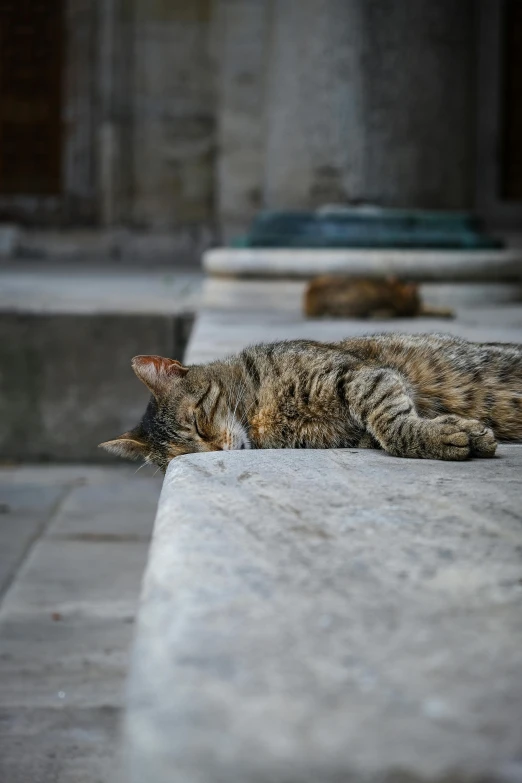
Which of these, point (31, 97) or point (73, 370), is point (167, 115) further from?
point (73, 370)

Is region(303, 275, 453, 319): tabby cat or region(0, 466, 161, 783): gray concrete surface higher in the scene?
region(303, 275, 453, 319): tabby cat

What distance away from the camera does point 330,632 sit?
1.14 m

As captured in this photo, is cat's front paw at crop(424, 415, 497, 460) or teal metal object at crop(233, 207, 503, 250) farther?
teal metal object at crop(233, 207, 503, 250)

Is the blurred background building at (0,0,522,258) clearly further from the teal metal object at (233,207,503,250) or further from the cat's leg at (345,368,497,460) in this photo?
the cat's leg at (345,368,497,460)

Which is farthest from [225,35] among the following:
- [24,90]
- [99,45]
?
[24,90]

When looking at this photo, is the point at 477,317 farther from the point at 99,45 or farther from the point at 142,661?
the point at 99,45

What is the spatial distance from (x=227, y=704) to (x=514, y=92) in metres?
8.27

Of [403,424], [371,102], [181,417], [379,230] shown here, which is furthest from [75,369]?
[403,424]

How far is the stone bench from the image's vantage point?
899 millimetres

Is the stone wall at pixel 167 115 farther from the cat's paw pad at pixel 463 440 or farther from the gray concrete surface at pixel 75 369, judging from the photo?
the cat's paw pad at pixel 463 440

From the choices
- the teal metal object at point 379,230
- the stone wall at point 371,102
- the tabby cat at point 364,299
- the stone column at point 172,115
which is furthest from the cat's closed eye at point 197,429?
the stone column at point 172,115

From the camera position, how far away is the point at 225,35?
8953 millimetres

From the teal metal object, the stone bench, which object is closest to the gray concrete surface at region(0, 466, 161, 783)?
the stone bench

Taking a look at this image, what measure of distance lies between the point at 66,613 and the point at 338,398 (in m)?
1.24
